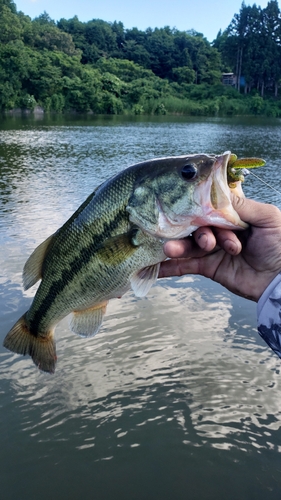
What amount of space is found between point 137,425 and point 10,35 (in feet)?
349

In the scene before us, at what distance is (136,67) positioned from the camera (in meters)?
109

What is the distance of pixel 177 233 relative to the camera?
2.61m

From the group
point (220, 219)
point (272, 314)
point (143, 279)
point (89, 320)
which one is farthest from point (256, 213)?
point (89, 320)

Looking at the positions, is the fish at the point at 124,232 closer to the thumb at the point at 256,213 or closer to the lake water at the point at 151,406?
the thumb at the point at 256,213

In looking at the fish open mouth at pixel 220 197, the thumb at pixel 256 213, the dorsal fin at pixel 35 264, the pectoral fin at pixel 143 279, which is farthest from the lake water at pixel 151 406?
the fish open mouth at pixel 220 197

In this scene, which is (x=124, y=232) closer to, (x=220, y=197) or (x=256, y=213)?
(x=220, y=197)

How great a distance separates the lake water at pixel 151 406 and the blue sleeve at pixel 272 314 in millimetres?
1761

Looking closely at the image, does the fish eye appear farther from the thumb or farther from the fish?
the thumb

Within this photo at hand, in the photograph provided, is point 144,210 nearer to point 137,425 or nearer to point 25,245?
point 137,425

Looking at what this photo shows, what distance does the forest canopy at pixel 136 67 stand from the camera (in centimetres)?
7588

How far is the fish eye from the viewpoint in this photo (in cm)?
246

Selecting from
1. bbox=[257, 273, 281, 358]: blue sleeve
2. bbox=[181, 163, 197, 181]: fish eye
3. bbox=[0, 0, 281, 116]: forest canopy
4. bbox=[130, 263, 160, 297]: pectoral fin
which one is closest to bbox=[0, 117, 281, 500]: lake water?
bbox=[257, 273, 281, 358]: blue sleeve

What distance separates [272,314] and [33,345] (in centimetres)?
184

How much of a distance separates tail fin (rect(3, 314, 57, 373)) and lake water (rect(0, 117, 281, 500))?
1331mm
